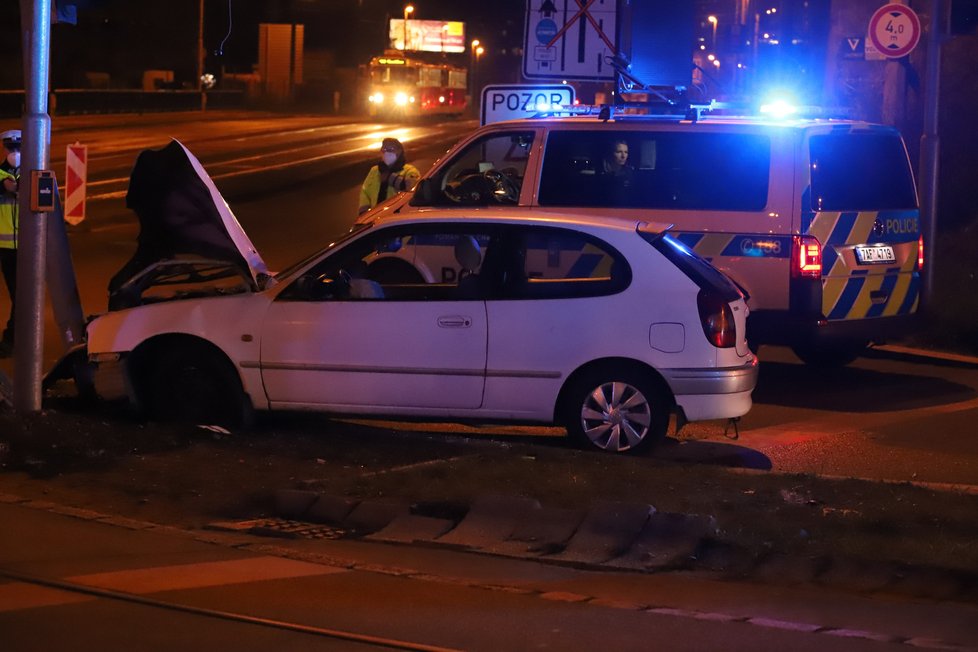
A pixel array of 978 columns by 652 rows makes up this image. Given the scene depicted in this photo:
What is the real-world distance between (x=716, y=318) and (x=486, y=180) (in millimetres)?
3650

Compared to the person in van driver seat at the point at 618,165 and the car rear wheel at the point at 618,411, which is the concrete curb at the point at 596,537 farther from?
the person in van driver seat at the point at 618,165

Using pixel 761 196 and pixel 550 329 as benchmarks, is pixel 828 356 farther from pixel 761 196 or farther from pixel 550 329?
pixel 550 329

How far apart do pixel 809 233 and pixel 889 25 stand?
4.54 m

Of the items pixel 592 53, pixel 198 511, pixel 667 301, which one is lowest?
pixel 198 511

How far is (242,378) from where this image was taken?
29.1 ft

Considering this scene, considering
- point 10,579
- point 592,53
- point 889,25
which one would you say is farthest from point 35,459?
point 889,25

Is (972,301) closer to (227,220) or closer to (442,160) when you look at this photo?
(442,160)

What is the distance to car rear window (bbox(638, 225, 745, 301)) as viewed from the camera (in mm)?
8594

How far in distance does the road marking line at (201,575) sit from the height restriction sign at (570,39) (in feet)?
31.1

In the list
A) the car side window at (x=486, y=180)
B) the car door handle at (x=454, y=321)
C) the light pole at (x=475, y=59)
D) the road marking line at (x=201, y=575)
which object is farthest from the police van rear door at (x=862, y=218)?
the light pole at (x=475, y=59)

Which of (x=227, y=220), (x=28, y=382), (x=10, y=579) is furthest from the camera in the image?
(x=227, y=220)

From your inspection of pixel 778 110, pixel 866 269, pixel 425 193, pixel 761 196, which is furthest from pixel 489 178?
pixel 866 269

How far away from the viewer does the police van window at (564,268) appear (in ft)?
28.3

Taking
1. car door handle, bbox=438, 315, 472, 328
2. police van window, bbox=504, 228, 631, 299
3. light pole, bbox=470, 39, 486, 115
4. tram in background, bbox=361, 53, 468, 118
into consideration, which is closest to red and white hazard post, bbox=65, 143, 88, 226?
car door handle, bbox=438, 315, 472, 328
